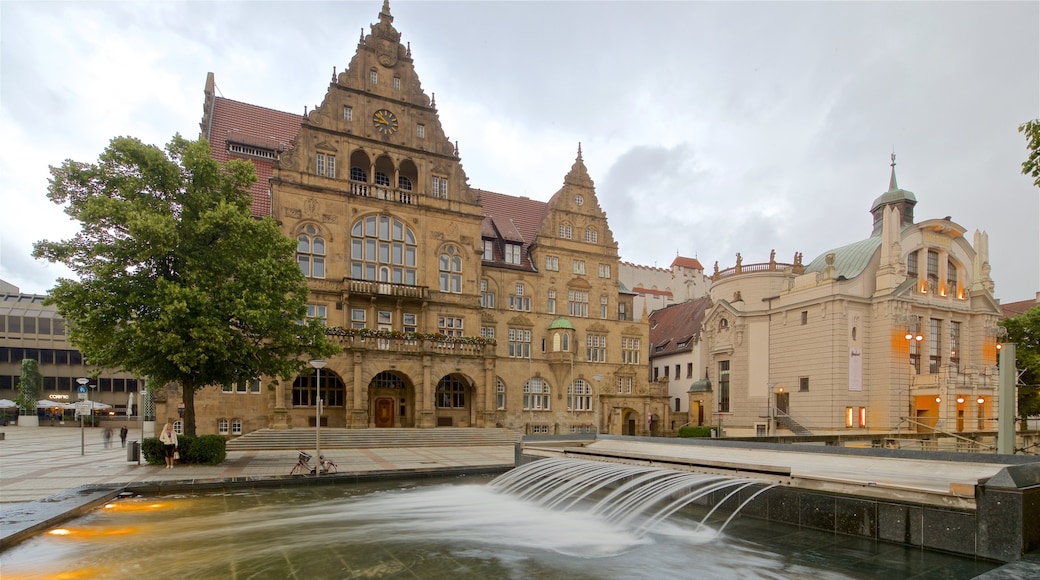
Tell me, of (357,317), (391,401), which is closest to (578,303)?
(391,401)

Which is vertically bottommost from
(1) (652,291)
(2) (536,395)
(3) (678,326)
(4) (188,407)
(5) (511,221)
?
(2) (536,395)

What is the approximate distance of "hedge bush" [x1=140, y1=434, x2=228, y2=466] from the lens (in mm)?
25156

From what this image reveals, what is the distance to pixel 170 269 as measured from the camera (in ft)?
85.6

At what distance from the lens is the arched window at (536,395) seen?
4984 cm

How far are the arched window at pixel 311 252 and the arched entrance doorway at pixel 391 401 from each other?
8786 mm

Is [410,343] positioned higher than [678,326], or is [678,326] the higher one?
[678,326]

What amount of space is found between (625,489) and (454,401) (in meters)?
32.2

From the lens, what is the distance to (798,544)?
40.1ft

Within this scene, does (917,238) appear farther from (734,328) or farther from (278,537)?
(278,537)

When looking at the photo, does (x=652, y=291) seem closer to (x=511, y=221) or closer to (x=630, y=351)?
(x=630, y=351)

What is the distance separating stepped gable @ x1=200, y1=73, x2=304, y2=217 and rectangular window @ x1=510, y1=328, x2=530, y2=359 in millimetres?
21073

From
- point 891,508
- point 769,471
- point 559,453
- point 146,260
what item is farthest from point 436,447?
point 891,508

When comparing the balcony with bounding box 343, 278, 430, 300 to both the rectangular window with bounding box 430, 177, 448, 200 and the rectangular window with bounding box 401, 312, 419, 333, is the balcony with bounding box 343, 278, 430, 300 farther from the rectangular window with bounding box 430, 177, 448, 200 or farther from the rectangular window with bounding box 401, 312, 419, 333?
the rectangular window with bounding box 430, 177, 448, 200

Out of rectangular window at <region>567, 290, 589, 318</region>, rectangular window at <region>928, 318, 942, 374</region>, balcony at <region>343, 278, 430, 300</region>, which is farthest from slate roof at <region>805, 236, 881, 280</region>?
balcony at <region>343, 278, 430, 300</region>
